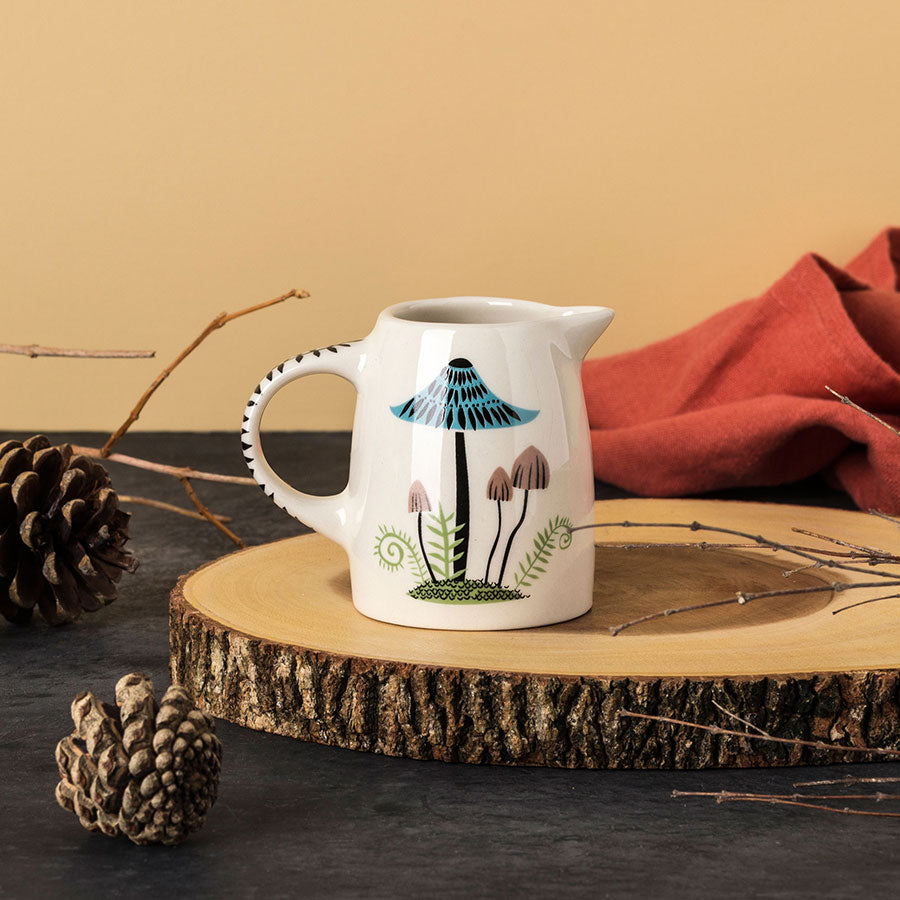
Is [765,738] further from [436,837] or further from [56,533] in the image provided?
[56,533]

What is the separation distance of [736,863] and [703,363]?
0.79m

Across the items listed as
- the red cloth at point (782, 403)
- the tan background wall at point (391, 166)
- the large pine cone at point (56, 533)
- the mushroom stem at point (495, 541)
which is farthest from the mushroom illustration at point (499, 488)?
the tan background wall at point (391, 166)

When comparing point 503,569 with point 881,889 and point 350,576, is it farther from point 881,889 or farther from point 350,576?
point 881,889

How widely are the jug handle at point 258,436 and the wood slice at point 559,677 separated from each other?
5 centimetres

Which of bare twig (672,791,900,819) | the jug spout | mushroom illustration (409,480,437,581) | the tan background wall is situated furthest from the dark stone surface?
the tan background wall

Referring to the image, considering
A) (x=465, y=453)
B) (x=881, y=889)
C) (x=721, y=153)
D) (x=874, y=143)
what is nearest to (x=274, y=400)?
(x=721, y=153)

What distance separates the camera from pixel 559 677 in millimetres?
630

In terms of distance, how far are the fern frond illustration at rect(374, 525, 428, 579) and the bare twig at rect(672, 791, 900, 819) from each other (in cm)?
18

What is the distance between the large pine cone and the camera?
2.72 feet

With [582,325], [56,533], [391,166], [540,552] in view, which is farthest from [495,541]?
[391,166]

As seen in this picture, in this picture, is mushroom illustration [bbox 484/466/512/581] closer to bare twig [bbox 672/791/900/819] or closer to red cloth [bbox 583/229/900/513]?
bare twig [bbox 672/791/900/819]

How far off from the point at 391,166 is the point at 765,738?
3.39 feet

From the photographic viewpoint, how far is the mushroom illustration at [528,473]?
69cm

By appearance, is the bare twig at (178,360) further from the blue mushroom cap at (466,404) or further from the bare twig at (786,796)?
the bare twig at (786,796)
